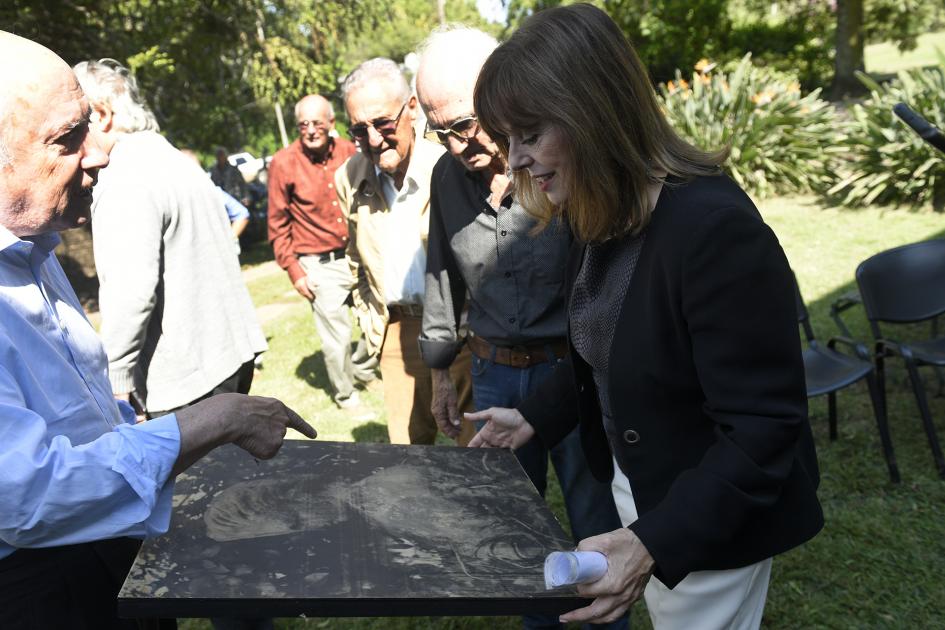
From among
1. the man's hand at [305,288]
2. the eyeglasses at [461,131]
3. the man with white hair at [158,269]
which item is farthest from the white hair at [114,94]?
the man's hand at [305,288]

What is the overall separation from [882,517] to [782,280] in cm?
304

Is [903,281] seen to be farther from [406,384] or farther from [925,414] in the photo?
[406,384]

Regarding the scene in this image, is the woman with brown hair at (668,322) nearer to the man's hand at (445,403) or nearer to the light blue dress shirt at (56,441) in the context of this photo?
the light blue dress shirt at (56,441)

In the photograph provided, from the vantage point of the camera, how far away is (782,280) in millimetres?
1480

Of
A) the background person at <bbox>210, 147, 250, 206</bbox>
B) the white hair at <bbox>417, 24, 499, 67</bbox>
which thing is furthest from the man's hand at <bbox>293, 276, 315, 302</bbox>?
the background person at <bbox>210, 147, 250, 206</bbox>

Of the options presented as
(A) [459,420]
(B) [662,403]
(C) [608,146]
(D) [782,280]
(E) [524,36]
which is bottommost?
(A) [459,420]

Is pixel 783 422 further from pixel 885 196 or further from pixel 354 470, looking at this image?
pixel 885 196

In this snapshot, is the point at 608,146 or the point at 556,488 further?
the point at 556,488

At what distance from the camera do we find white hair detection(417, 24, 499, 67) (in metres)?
2.70

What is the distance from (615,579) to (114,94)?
2.83 meters

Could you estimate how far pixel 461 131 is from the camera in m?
2.67

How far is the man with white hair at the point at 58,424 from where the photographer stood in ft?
5.01

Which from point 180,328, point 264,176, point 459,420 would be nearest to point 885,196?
point 459,420

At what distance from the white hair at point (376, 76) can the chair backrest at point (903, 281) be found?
2798 mm
